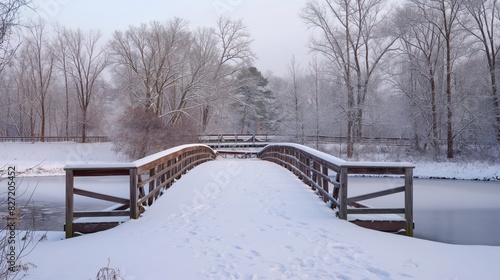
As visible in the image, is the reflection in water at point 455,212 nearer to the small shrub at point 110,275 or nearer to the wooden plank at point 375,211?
the wooden plank at point 375,211

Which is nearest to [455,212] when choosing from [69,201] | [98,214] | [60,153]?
[98,214]

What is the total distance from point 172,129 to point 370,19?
1588 cm

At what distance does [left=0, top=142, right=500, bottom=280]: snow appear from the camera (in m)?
3.65

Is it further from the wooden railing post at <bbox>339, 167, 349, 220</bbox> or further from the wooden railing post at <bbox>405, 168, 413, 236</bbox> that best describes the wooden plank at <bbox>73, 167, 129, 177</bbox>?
the wooden railing post at <bbox>405, 168, 413, 236</bbox>

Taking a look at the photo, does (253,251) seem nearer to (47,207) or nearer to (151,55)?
(47,207)

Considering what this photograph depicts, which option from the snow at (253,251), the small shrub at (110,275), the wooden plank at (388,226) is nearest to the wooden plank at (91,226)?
the snow at (253,251)

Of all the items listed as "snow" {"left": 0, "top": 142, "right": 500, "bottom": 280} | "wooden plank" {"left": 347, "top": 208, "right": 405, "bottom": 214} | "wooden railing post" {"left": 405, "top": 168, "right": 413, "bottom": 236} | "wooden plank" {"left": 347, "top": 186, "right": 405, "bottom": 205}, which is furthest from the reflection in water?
"snow" {"left": 0, "top": 142, "right": 500, "bottom": 280}

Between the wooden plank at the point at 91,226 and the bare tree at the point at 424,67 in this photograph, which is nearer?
the wooden plank at the point at 91,226

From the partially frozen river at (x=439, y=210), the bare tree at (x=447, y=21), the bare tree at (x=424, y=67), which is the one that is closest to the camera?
the partially frozen river at (x=439, y=210)

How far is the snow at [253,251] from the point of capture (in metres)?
3.64

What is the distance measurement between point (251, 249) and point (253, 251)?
0.24 ft

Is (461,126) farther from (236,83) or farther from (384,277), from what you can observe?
(384,277)

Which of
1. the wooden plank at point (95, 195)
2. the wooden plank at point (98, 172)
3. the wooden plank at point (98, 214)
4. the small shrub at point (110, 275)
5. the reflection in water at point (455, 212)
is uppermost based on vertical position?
the wooden plank at point (98, 172)

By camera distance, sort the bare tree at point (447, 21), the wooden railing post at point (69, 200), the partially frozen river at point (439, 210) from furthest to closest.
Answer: the bare tree at point (447, 21) < the partially frozen river at point (439, 210) < the wooden railing post at point (69, 200)
